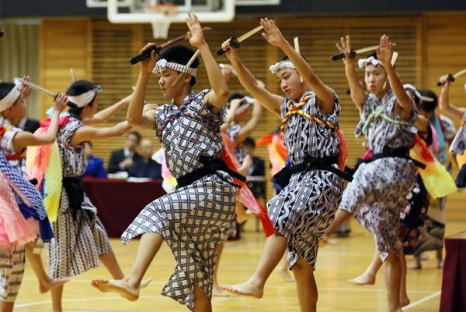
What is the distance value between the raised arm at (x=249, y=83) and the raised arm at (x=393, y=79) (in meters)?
0.71

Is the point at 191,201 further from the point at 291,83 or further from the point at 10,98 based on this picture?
the point at 10,98

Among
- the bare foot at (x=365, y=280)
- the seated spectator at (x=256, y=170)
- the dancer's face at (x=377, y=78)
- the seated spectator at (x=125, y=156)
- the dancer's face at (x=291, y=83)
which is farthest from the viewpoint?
the seated spectator at (x=125, y=156)

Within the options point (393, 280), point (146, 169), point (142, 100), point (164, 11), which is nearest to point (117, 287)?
point (142, 100)

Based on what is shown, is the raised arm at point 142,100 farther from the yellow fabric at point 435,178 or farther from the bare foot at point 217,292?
the bare foot at point 217,292

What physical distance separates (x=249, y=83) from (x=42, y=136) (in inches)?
54.0

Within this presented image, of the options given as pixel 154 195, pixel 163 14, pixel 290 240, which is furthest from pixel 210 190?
pixel 163 14

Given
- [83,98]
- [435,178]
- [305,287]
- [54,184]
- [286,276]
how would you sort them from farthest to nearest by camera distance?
[286,276] → [435,178] → [83,98] → [54,184] → [305,287]

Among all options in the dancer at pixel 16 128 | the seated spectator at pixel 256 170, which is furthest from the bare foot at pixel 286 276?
the seated spectator at pixel 256 170

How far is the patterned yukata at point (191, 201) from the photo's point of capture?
18.3 feet

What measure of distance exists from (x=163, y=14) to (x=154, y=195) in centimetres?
280

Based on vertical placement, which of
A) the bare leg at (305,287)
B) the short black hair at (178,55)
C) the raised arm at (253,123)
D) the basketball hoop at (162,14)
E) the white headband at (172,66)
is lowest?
the bare leg at (305,287)

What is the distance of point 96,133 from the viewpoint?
7.20m

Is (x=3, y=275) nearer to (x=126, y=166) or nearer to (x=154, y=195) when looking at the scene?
(x=154, y=195)

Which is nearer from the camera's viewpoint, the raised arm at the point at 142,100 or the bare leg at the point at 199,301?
the raised arm at the point at 142,100
